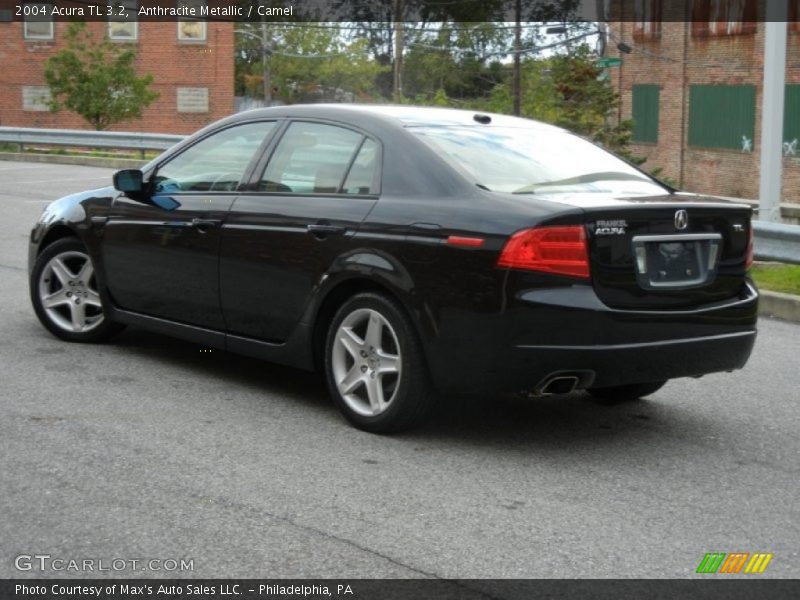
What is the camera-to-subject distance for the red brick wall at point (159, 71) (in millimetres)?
54375

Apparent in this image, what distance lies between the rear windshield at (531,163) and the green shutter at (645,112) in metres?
31.8

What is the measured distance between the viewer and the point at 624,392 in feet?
22.8

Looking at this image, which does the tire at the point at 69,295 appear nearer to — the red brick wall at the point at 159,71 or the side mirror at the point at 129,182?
the side mirror at the point at 129,182

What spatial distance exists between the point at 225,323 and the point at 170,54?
49.6 metres

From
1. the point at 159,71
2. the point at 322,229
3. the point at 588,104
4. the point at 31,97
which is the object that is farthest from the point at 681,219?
the point at 31,97

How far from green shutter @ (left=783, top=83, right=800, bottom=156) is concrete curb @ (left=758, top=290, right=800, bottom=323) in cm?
2163

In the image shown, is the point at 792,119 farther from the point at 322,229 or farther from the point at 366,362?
the point at 366,362

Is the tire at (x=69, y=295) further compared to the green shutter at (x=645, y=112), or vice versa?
the green shutter at (x=645, y=112)

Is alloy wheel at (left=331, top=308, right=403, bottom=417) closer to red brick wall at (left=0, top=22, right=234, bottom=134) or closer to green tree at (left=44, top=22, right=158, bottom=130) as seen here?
green tree at (left=44, top=22, right=158, bottom=130)

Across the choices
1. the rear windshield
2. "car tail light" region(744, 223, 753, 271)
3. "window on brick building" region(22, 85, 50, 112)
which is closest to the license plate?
"car tail light" region(744, 223, 753, 271)

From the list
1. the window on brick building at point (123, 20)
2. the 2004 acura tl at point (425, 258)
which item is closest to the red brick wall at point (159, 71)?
the window on brick building at point (123, 20)

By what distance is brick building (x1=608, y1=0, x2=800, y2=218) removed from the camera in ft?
109

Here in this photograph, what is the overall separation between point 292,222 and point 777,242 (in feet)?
19.9
